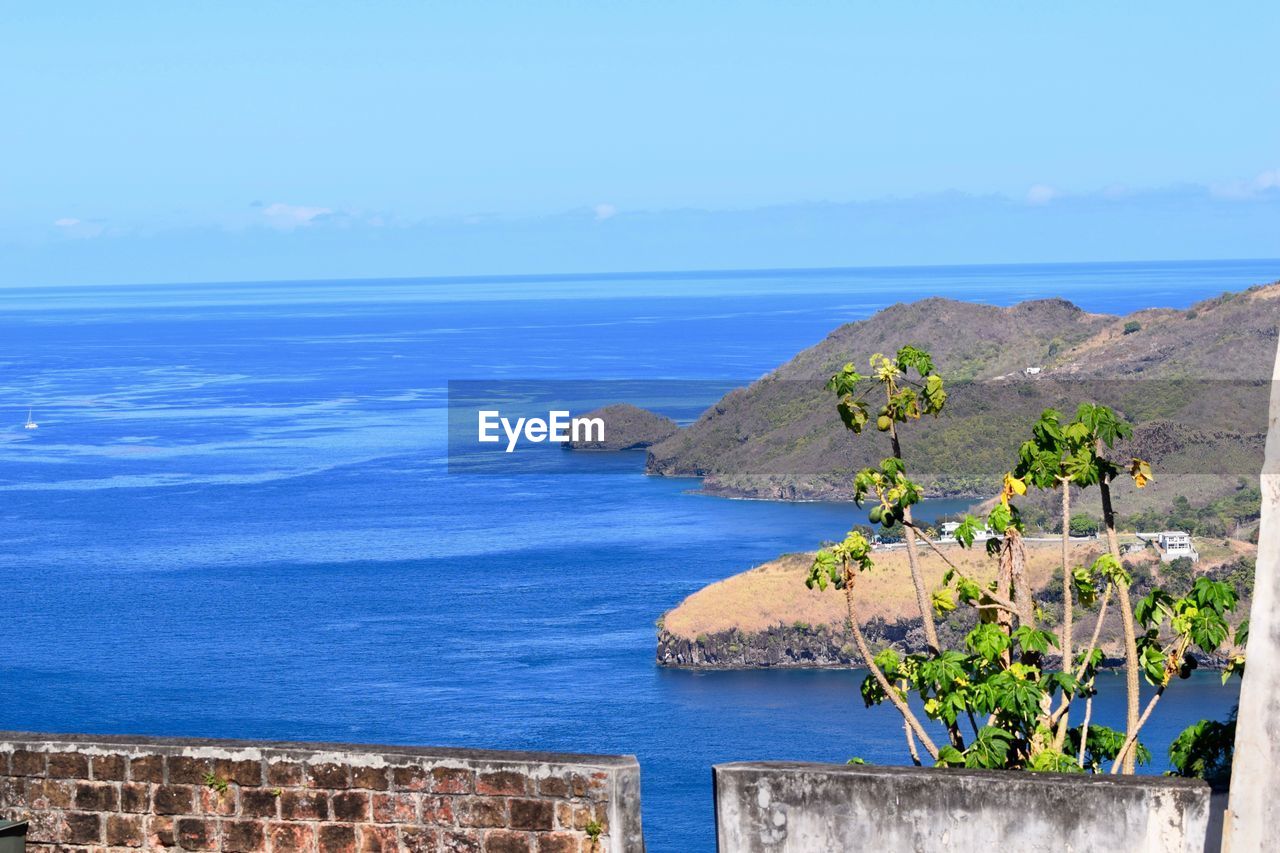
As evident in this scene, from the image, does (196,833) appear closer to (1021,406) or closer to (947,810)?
(947,810)

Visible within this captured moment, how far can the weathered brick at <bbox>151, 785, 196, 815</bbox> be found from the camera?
21.2ft

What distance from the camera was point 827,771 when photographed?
5.90m

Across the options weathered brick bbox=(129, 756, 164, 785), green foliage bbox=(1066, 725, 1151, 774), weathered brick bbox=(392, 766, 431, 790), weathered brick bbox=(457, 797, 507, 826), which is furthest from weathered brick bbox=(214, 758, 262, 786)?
green foliage bbox=(1066, 725, 1151, 774)

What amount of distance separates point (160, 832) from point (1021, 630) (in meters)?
4.03

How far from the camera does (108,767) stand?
6527 millimetres

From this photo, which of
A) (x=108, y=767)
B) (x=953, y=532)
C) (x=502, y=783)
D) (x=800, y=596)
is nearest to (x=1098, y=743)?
(x=953, y=532)

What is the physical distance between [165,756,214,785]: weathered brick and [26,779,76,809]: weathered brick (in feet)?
1.34

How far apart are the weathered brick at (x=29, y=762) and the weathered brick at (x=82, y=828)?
0.62 feet

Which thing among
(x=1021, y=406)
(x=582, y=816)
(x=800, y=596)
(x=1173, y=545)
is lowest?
(x=800, y=596)

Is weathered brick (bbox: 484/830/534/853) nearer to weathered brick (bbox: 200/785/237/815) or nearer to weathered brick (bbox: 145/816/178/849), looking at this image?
weathered brick (bbox: 200/785/237/815)

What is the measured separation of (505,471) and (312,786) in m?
113

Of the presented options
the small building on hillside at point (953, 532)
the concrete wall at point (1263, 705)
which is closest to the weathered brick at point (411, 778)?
the concrete wall at point (1263, 705)

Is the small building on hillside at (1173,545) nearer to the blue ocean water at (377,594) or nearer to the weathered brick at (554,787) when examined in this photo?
the blue ocean water at (377,594)

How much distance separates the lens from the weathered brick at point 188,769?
6.42m
